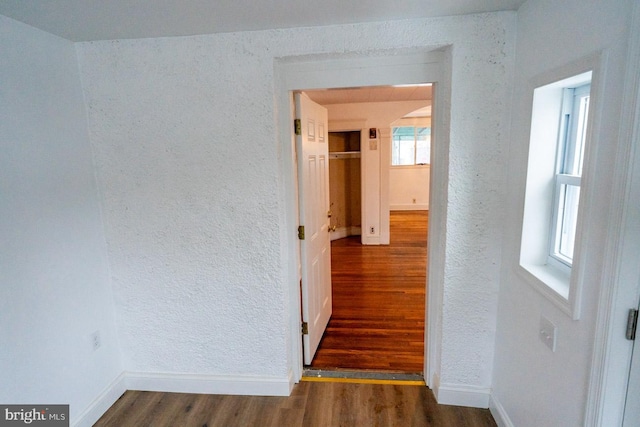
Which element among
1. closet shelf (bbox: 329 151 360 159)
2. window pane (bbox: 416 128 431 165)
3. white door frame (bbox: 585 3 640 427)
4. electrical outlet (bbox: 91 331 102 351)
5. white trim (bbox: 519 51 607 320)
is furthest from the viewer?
window pane (bbox: 416 128 431 165)

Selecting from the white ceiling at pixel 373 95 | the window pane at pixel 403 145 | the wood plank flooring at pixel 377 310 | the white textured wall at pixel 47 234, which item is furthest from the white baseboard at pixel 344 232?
the white textured wall at pixel 47 234

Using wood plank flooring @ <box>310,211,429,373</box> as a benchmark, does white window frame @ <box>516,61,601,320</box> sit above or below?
above

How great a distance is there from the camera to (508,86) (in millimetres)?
1702

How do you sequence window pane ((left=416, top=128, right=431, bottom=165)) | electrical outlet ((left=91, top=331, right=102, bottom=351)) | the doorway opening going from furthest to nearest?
window pane ((left=416, top=128, right=431, bottom=165)) < the doorway opening < electrical outlet ((left=91, top=331, right=102, bottom=351))

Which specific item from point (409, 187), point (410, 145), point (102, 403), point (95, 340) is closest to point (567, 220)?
point (95, 340)

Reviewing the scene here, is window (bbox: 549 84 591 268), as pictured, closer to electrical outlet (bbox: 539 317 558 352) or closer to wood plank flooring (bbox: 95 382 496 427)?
electrical outlet (bbox: 539 317 558 352)

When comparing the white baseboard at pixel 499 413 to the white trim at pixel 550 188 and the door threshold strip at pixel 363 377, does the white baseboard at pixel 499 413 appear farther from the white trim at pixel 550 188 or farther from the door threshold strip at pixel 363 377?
the white trim at pixel 550 188

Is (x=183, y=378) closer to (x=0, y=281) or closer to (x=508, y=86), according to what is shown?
(x=0, y=281)

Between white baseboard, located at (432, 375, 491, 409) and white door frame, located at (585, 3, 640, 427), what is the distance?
37.3 inches

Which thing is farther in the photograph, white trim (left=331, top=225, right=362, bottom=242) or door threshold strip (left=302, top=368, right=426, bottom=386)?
white trim (left=331, top=225, right=362, bottom=242)

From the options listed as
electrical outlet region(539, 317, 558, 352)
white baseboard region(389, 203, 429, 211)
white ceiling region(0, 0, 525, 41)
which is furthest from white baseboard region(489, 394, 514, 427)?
white baseboard region(389, 203, 429, 211)

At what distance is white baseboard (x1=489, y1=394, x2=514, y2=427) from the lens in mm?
1772

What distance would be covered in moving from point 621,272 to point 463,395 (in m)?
1.38

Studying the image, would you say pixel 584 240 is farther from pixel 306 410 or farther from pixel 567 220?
pixel 306 410
